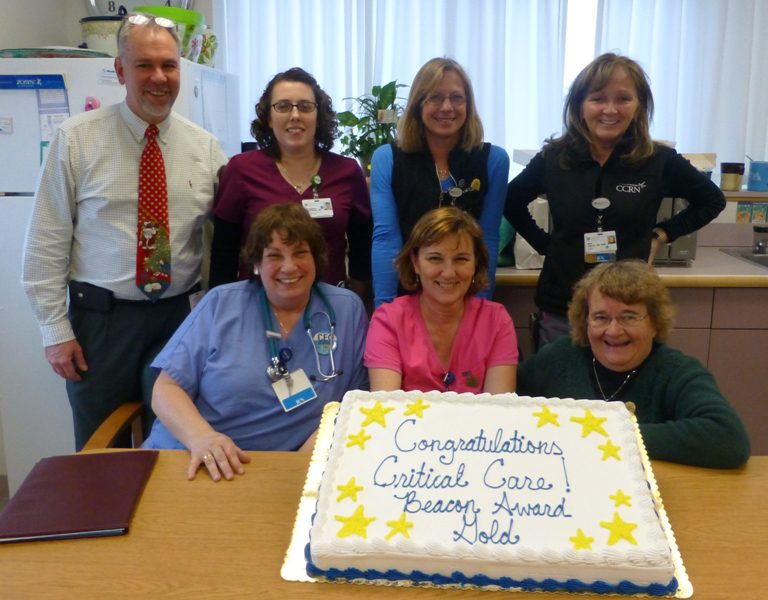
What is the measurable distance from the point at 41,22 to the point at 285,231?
2142 millimetres

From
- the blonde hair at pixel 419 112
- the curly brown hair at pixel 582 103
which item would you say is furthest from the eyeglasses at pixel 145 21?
the curly brown hair at pixel 582 103

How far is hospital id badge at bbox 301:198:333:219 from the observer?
2.15 meters

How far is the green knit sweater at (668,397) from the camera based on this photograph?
55.4 inches

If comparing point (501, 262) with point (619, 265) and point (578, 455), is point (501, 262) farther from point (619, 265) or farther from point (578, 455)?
point (578, 455)

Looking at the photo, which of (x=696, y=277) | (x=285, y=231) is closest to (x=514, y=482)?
(x=285, y=231)

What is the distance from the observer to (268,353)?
1756 millimetres

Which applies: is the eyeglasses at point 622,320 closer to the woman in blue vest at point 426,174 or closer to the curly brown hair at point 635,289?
the curly brown hair at point 635,289

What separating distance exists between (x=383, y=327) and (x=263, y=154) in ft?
2.47

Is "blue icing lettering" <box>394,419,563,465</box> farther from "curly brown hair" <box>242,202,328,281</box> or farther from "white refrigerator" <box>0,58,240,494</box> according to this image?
"white refrigerator" <box>0,58,240,494</box>

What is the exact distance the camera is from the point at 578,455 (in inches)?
45.4

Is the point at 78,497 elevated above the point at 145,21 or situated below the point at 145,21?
below

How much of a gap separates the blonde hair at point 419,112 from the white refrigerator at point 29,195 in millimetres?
846

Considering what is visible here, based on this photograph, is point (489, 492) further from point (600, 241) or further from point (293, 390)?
point (600, 241)

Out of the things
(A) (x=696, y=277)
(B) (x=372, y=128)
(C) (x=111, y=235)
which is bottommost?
(A) (x=696, y=277)
